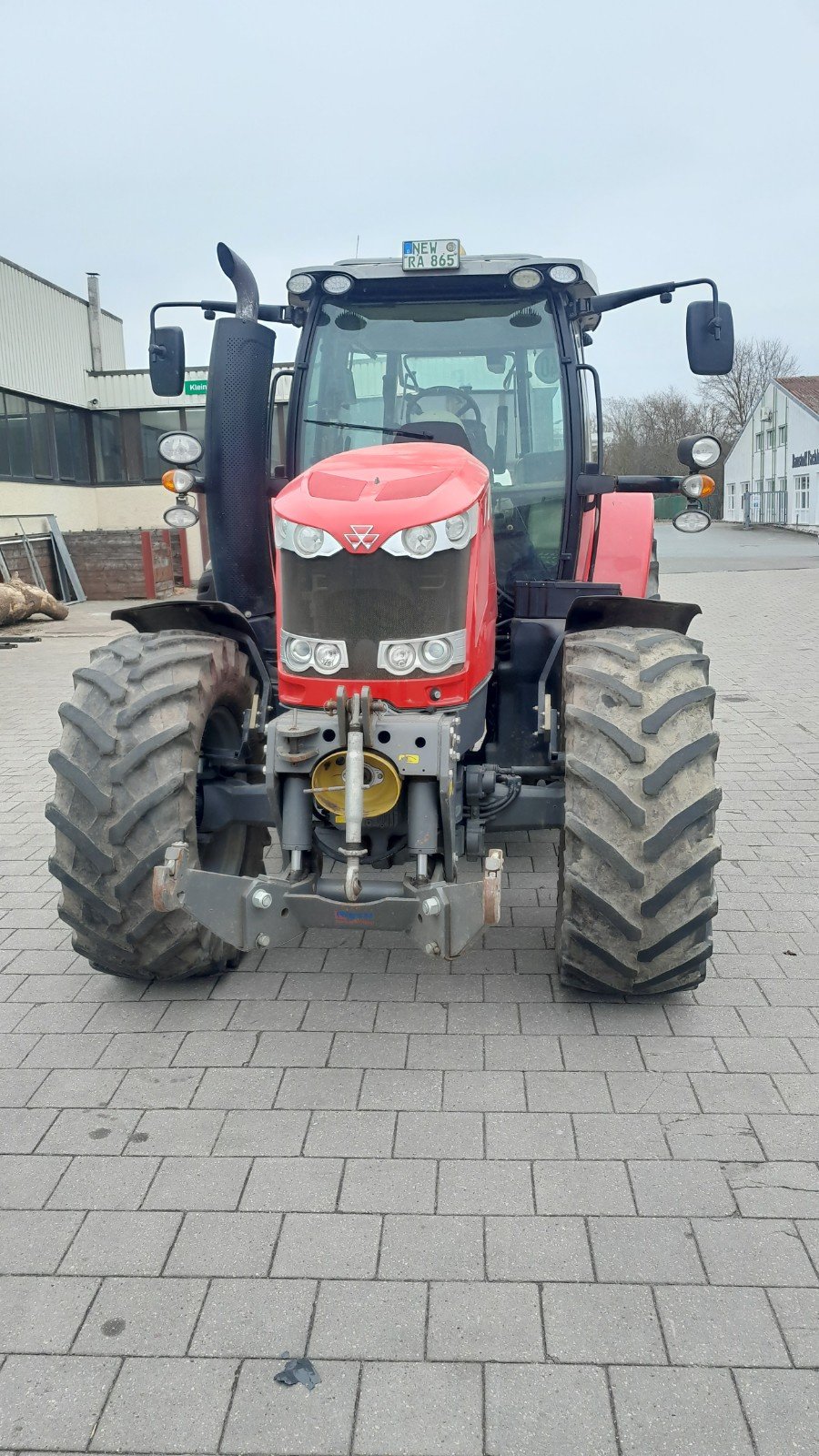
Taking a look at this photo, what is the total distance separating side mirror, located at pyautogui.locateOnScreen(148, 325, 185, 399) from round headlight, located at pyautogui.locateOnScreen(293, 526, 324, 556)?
5.71 ft

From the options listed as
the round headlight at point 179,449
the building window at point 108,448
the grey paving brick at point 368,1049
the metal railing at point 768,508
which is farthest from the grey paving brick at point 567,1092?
the metal railing at point 768,508

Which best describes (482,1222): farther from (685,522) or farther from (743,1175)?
(685,522)

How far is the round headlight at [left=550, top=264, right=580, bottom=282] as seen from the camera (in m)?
4.75

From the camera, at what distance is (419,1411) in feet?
7.68

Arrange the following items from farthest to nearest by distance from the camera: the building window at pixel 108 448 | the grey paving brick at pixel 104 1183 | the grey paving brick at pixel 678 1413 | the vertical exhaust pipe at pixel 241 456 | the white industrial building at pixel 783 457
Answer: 1. the white industrial building at pixel 783 457
2. the building window at pixel 108 448
3. the vertical exhaust pipe at pixel 241 456
4. the grey paving brick at pixel 104 1183
5. the grey paving brick at pixel 678 1413

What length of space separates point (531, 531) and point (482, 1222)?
10.0ft

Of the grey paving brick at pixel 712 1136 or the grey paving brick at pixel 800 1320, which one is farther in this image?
the grey paving brick at pixel 712 1136

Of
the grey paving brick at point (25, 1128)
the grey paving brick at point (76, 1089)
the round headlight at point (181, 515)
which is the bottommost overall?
the grey paving brick at point (25, 1128)

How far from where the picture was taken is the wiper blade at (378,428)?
480cm

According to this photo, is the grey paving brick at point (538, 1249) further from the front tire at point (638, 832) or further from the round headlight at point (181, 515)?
the round headlight at point (181, 515)

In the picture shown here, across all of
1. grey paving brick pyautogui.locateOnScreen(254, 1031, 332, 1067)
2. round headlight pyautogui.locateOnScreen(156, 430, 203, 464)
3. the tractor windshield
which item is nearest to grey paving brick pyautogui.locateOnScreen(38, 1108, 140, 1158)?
grey paving brick pyautogui.locateOnScreen(254, 1031, 332, 1067)

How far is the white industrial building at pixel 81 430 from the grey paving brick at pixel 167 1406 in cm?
1660

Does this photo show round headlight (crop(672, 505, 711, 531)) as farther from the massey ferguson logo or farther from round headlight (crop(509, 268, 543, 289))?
the massey ferguson logo

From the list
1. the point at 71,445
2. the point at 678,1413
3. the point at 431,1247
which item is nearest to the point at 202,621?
the point at 431,1247
